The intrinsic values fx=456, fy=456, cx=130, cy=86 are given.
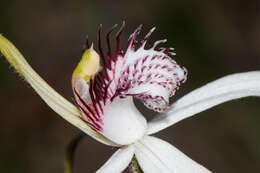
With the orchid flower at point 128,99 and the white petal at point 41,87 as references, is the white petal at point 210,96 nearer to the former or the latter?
the orchid flower at point 128,99

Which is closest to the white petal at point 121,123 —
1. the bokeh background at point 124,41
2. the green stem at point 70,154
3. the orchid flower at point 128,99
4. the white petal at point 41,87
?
the orchid flower at point 128,99

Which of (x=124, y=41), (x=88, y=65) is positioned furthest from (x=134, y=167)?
(x=124, y=41)

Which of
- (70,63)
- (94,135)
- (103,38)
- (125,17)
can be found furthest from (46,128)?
(94,135)

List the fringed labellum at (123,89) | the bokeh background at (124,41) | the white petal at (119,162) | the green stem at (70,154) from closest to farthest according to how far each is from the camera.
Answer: the white petal at (119,162) < the fringed labellum at (123,89) < the green stem at (70,154) < the bokeh background at (124,41)

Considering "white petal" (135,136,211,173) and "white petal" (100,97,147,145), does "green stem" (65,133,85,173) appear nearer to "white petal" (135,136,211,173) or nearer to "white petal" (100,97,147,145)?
"white petal" (100,97,147,145)

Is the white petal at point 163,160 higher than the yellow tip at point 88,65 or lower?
lower

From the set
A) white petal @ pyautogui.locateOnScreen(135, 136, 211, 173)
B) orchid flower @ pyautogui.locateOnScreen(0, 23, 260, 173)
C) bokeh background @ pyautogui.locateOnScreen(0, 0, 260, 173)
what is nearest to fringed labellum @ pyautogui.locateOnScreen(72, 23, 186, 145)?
orchid flower @ pyautogui.locateOnScreen(0, 23, 260, 173)

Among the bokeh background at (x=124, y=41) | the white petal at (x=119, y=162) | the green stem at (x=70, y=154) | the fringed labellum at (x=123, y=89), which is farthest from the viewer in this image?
the bokeh background at (x=124, y=41)
